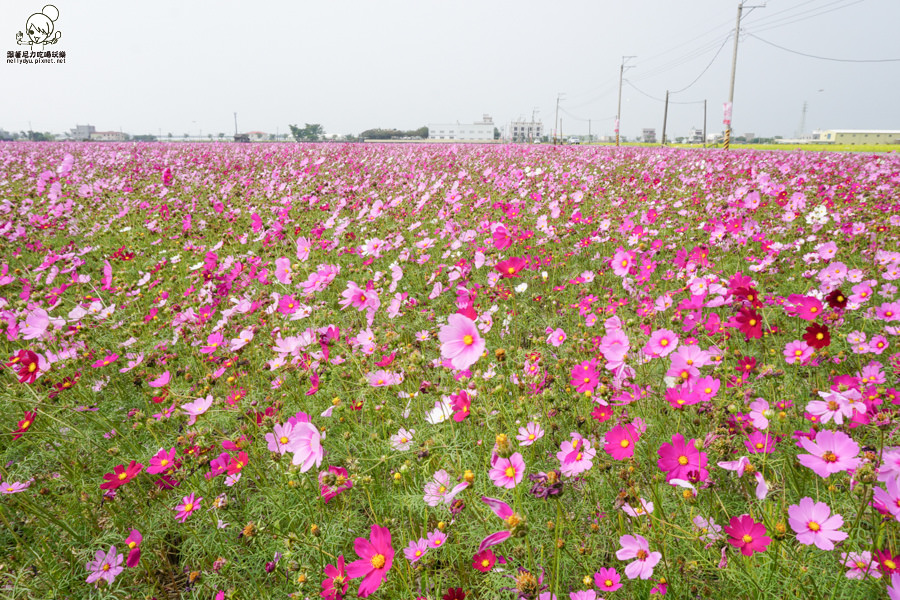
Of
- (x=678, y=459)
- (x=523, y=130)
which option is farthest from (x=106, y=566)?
(x=523, y=130)

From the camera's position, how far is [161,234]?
14.9 feet

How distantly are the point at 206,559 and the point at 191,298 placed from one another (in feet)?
4.85

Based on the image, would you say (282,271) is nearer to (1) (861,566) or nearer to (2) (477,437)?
(2) (477,437)

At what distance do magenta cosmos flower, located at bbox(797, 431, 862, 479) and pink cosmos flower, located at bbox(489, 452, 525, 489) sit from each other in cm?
51

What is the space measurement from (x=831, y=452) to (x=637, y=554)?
0.44 m

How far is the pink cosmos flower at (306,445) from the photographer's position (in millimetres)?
1010

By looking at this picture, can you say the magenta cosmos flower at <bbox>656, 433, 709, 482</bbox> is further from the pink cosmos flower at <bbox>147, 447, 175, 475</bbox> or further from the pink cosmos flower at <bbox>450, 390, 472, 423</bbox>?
the pink cosmos flower at <bbox>147, 447, 175, 475</bbox>

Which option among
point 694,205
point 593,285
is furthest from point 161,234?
point 694,205

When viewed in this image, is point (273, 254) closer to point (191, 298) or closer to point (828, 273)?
point (191, 298)

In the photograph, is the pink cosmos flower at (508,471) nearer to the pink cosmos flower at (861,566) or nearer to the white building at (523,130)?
the pink cosmos flower at (861,566)

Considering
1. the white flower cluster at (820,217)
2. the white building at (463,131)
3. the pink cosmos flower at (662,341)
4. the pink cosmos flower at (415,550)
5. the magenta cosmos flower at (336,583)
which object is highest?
the white building at (463,131)

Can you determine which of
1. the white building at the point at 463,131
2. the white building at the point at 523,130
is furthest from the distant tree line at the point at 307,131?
the white building at the point at 523,130

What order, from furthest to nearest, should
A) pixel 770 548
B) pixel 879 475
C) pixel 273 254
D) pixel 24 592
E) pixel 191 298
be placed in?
pixel 273 254 → pixel 191 298 → pixel 24 592 → pixel 770 548 → pixel 879 475

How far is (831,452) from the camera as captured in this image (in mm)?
871
